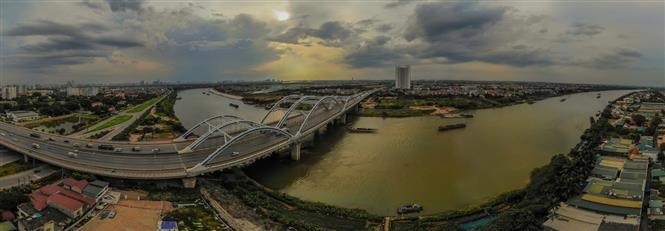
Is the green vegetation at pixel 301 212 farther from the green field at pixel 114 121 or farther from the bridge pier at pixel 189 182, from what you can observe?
the green field at pixel 114 121

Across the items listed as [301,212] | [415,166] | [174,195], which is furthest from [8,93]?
[415,166]

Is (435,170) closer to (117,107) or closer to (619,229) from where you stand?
(619,229)

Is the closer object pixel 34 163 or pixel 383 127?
pixel 34 163

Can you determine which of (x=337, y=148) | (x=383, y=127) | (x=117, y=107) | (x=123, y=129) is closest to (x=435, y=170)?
(x=337, y=148)

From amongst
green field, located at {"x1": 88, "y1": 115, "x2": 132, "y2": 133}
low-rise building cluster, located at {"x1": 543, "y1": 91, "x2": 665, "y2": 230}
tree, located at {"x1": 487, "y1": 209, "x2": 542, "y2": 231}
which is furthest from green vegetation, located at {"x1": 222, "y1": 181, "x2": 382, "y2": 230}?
green field, located at {"x1": 88, "y1": 115, "x2": 132, "y2": 133}

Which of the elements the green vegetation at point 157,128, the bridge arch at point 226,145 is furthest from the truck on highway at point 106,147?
the bridge arch at point 226,145
